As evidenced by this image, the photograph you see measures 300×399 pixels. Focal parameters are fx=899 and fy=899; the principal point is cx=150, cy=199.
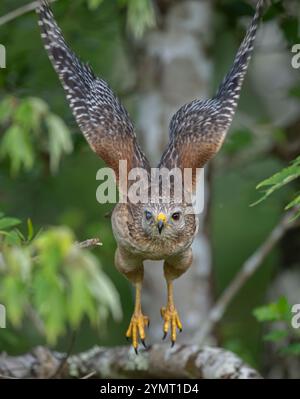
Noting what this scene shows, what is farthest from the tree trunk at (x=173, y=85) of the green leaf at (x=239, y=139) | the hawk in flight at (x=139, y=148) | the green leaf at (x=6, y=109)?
the green leaf at (x=6, y=109)

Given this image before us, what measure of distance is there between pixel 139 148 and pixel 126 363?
1.85m

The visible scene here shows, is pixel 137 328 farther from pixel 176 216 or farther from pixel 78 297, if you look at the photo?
pixel 78 297

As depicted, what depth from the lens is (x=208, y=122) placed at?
→ 675 centimetres

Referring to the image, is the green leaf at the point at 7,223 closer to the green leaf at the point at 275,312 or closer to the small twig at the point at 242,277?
the green leaf at the point at 275,312

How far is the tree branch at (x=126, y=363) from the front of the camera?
700cm

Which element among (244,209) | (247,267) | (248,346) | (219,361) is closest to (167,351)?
(219,361)

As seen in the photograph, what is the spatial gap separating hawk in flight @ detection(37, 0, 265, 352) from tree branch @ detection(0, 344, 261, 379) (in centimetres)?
73

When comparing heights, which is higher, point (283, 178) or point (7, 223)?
point (283, 178)

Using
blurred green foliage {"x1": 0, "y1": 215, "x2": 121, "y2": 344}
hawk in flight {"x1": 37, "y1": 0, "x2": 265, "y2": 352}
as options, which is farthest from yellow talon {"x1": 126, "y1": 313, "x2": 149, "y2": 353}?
blurred green foliage {"x1": 0, "y1": 215, "x2": 121, "y2": 344}

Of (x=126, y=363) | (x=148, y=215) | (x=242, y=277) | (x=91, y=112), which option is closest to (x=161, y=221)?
(x=148, y=215)

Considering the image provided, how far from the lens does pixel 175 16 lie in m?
9.80

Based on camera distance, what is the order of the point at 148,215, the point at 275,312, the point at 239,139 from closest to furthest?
the point at 148,215, the point at 275,312, the point at 239,139

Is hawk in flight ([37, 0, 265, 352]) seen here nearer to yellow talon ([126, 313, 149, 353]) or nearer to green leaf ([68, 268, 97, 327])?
yellow talon ([126, 313, 149, 353])

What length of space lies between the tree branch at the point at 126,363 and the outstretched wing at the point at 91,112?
64.5 inches
